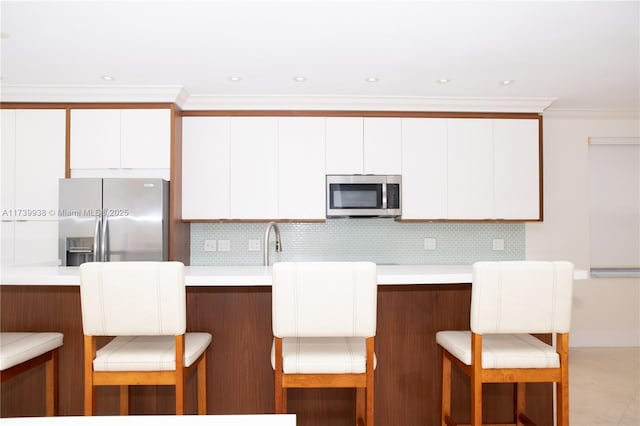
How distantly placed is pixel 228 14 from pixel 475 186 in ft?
8.53

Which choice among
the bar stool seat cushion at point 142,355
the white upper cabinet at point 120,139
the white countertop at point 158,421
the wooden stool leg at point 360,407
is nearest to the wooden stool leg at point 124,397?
the bar stool seat cushion at point 142,355

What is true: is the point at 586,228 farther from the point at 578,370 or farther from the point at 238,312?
the point at 238,312

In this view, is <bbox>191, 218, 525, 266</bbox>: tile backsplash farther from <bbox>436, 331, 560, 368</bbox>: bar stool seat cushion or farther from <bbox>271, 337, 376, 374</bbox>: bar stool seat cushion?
<bbox>271, 337, 376, 374</bbox>: bar stool seat cushion

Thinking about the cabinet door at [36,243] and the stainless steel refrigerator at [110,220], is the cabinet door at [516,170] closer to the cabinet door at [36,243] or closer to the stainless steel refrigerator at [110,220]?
the stainless steel refrigerator at [110,220]

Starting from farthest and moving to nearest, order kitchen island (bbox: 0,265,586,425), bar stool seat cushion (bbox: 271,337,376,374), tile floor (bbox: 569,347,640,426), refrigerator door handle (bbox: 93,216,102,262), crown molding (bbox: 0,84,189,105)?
crown molding (bbox: 0,84,189,105), refrigerator door handle (bbox: 93,216,102,262), tile floor (bbox: 569,347,640,426), kitchen island (bbox: 0,265,586,425), bar stool seat cushion (bbox: 271,337,376,374)

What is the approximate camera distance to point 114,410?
7.54 feet

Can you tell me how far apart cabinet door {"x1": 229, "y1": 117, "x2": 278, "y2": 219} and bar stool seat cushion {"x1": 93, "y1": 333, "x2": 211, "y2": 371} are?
1870mm

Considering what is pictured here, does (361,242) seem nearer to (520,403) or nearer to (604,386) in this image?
(520,403)

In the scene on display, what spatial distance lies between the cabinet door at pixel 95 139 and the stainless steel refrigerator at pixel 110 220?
0.23m

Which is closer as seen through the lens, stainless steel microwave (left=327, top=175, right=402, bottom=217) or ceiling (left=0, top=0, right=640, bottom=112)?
ceiling (left=0, top=0, right=640, bottom=112)

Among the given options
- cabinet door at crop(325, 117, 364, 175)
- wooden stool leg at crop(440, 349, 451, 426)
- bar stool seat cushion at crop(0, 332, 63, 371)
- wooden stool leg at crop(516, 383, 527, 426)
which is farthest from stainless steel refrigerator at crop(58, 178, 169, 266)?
wooden stool leg at crop(516, 383, 527, 426)

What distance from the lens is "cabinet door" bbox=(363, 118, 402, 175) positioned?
3.79 meters

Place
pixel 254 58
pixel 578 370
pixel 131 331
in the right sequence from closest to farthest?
pixel 131 331 → pixel 254 58 → pixel 578 370

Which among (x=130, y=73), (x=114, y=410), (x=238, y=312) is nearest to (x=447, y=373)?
(x=238, y=312)
